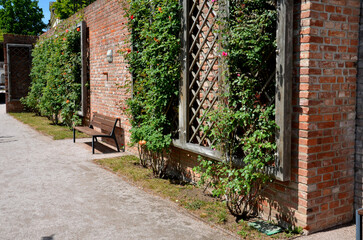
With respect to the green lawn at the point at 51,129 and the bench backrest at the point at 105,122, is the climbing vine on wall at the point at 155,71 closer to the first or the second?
the bench backrest at the point at 105,122

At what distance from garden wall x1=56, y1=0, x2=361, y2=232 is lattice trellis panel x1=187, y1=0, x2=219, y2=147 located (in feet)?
4.03

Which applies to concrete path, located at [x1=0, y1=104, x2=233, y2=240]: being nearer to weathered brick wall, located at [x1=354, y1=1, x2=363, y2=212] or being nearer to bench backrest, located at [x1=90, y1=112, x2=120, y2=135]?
bench backrest, located at [x1=90, y1=112, x2=120, y2=135]

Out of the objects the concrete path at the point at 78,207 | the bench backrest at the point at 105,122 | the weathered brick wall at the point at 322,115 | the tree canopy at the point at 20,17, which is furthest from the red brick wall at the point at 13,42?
the tree canopy at the point at 20,17

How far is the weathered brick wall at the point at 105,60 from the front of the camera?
7754 mm

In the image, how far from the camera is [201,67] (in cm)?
489

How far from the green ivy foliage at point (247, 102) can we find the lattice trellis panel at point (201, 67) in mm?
441

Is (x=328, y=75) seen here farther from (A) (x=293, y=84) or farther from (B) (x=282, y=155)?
(B) (x=282, y=155)

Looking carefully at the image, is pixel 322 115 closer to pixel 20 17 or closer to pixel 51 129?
pixel 51 129

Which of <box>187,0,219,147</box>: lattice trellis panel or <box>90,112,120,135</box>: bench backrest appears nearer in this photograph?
<box>187,0,219,147</box>: lattice trellis panel

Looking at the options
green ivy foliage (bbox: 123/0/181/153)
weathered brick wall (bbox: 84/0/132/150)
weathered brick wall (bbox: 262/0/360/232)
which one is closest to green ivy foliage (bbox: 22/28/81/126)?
weathered brick wall (bbox: 84/0/132/150)

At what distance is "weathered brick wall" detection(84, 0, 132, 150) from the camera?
25.4 ft

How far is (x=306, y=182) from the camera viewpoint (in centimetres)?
349

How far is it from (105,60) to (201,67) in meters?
4.49

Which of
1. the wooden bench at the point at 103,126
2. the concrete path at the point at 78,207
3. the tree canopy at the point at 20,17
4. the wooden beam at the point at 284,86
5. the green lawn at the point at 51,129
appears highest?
the tree canopy at the point at 20,17
